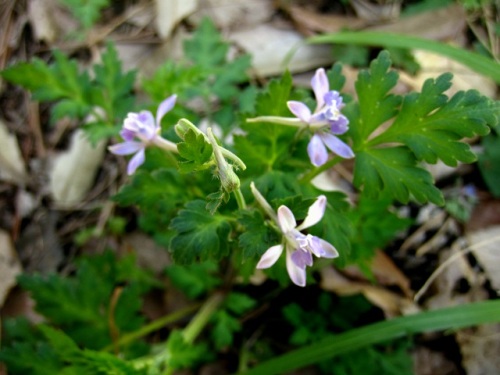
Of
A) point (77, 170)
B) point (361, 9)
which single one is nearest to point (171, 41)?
point (77, 170)

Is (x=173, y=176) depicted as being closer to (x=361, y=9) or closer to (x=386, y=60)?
(x=386, y=60)

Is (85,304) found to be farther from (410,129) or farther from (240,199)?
(410,129)

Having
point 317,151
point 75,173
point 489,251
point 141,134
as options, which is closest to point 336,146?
point 317,151

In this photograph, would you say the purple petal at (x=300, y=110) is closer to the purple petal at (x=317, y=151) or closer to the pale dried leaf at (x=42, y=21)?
the purple petal at (x=317, y=151)

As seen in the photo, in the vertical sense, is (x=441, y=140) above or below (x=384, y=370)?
above

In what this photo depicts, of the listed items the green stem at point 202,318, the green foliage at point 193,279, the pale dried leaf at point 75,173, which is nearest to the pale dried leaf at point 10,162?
the pale dried leaf at point 75,173

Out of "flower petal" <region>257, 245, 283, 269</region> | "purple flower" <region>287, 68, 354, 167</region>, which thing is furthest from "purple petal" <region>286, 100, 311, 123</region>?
"flower petal" <region>257, 245, 283, 269</region>
